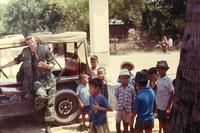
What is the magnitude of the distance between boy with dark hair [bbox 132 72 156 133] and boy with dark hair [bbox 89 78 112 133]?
45 cm

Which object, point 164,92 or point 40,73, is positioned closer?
point 164,92

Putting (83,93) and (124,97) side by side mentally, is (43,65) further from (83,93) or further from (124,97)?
(124,97)

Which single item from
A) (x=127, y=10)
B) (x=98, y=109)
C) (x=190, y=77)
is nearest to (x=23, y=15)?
(x=127, y=10)

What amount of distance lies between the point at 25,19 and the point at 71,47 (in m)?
34.4

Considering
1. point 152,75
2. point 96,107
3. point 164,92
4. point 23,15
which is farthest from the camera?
point 23,15

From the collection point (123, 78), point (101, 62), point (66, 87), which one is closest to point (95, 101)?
point (123, 78)

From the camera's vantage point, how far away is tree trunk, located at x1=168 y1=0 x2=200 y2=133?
3896mm

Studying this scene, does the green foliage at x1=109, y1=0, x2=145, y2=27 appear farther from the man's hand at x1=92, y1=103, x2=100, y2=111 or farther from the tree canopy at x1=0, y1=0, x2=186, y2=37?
the man's hand at x1=92, y1=103, x2=100, y2=111

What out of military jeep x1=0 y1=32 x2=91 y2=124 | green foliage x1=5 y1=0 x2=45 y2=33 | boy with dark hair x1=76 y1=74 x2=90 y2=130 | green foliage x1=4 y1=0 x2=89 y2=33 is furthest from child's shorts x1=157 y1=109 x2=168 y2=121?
green foliage x1=5 y1=0 x2=45 y2=33

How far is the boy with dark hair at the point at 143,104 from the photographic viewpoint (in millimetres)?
6781

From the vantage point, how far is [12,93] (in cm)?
956

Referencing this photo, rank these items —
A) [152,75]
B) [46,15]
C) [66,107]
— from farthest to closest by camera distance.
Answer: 1. [46,15]
2. [66,107]
3. [152,75]

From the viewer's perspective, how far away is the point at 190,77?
3918mm

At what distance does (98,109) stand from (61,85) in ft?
10.8
